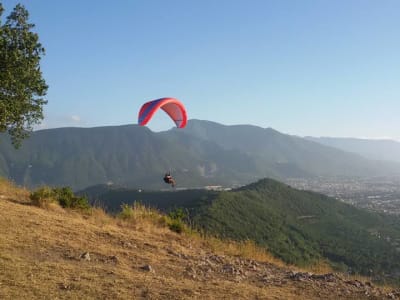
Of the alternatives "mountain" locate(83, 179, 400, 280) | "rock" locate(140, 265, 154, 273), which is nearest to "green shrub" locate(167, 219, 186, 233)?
"rock" locate(140, 265, 154, 273)

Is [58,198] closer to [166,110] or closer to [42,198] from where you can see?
[42,198]

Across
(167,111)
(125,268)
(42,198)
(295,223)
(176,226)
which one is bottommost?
(295,223)

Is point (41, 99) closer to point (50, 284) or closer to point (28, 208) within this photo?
point (28, 208)

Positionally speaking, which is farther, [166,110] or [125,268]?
[166,110]

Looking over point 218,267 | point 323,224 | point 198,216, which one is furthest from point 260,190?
point 218,267

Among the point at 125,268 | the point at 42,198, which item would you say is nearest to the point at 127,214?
the point at 42,198

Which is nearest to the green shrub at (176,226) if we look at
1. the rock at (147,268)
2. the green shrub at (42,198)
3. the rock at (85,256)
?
the green shrub at (42,198)
